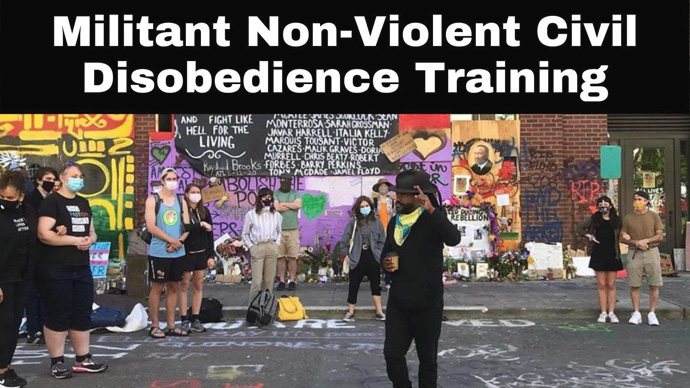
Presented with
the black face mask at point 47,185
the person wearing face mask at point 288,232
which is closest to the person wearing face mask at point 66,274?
the black face mask at point 47,185

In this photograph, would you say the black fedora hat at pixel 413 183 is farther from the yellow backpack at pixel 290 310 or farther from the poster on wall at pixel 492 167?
the poster on wall at pixel 492 167

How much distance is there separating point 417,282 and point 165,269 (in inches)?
169

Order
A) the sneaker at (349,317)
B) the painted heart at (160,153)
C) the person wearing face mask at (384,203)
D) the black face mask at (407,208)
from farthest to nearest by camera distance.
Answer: the painted heart at (160,153) < the person wearing face mask at (384,203) < the sneaker at (349,317) < the black face mask at (407,208)

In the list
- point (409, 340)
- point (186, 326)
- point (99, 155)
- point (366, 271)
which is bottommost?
point (186, 326)

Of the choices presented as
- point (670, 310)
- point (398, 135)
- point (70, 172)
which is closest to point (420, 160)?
point (398, 135)

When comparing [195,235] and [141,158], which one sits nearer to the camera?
[195,235]

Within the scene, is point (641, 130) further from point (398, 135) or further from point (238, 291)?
point (238, 291)

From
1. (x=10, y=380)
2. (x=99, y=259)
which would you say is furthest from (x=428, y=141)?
(x=10, y=380)

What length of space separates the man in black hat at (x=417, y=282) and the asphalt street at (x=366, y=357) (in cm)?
121

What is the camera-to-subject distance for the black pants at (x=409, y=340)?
18.1 feet

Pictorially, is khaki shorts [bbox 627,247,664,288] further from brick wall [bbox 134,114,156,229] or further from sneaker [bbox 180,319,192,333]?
brick wall [bbox 134,114,156,229]

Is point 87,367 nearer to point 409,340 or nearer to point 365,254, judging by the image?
point 409,340

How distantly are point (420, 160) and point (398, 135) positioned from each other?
633 mm

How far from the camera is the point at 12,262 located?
21.4 ft
